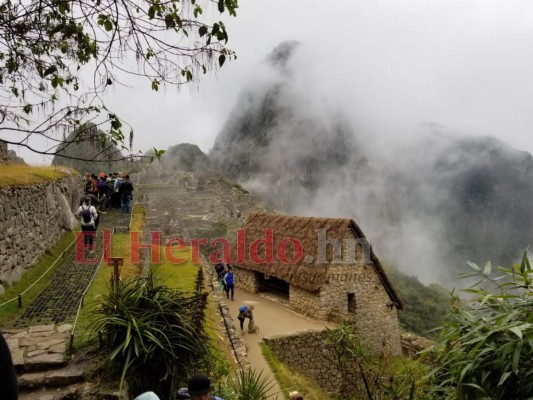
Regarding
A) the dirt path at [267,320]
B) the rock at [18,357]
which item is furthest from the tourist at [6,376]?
the dirt path at [267,320]

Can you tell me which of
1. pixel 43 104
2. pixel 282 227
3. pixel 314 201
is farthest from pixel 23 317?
pixel 314 201

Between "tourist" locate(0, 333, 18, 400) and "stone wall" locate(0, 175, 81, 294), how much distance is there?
6.30 m

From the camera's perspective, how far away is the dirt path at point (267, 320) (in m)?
11.1

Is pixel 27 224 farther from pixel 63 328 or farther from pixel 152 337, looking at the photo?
pixel 152 337

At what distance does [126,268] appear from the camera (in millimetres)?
10508

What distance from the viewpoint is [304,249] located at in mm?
15539

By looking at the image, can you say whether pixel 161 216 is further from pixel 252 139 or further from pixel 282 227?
pixel 252 139

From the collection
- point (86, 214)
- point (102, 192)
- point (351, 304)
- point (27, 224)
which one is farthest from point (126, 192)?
point (351, 304)

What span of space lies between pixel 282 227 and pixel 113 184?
8.42m

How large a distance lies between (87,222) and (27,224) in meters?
1.41

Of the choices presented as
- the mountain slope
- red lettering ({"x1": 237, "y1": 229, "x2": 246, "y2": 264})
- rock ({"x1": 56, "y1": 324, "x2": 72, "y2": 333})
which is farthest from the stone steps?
the mountain slope

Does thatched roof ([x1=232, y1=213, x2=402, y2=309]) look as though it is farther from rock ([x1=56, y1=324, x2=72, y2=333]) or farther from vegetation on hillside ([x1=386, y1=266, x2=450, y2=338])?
vegetation on hillside ([x1=386, y1=266, x2=450, y2=338])

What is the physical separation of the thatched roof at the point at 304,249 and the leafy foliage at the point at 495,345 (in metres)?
9.79

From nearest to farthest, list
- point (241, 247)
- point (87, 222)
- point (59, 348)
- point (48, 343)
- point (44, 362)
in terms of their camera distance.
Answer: point (44, 362), point (59, 348), point (48, 343), point (87, 222), point (241, 247)
